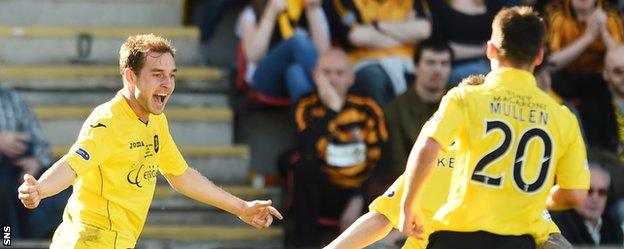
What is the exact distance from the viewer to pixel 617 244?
12.1 metres

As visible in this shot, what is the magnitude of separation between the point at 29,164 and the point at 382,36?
9.57 feet

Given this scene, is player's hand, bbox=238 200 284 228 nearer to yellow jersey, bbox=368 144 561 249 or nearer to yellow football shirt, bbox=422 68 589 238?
yellow jersey, bbox=368 144 561 249

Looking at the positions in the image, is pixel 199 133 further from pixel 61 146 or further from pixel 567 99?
pixel 567 99

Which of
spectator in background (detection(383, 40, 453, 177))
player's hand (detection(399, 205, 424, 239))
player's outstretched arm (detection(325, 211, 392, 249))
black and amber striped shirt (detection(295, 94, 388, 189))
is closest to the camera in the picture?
player's hand (detection(399, 205, 424, 239))

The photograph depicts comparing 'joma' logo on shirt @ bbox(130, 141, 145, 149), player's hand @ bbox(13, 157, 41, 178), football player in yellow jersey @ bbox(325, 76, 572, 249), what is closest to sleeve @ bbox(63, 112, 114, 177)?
'joma' logo on shirt @ bbox(130, 141, 145, 149)

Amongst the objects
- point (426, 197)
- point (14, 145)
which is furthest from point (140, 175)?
point (14, 145)

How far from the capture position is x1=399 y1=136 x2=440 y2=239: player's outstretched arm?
699cm

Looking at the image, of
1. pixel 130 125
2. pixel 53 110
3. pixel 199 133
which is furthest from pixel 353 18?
pixel 130 125

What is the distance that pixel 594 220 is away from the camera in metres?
12.1

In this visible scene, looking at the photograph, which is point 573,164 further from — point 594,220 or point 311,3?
point 311,3

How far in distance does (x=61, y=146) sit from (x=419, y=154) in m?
6.31

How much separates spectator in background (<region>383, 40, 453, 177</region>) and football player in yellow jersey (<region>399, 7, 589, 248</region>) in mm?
5050

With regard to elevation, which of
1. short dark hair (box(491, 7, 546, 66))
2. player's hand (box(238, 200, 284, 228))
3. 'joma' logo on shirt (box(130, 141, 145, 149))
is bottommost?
player's hand (box(238, 200, 284, 228))

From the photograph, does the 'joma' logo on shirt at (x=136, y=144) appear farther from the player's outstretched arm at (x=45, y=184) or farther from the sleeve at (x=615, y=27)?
the sleeve at (x=615, y=27)
